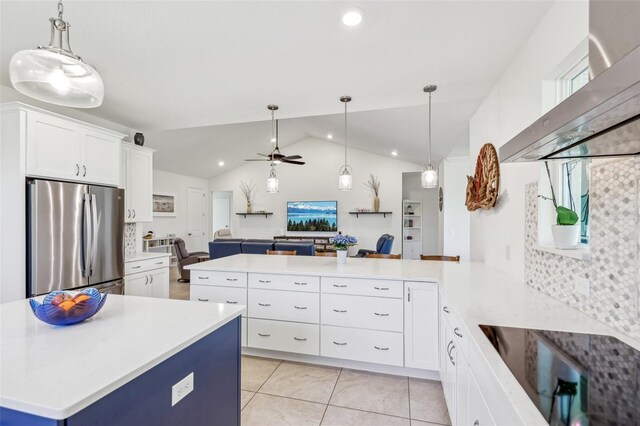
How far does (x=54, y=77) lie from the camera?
1.28 m

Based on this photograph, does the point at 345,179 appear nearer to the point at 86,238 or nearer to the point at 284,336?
the point at 284,336

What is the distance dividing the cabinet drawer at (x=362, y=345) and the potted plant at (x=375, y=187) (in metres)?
5.70

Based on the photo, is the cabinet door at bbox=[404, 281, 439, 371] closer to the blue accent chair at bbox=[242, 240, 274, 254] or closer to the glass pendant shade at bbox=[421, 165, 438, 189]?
the glass pendant shade at bbox=[421, 165, 438, 189]

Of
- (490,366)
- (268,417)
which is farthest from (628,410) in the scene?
(268,417)

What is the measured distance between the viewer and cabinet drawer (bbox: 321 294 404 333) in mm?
2518

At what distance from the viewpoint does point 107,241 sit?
3148mm

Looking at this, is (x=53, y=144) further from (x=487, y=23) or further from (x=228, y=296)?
(x=487, y=23)

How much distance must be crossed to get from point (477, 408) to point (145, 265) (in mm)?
3834

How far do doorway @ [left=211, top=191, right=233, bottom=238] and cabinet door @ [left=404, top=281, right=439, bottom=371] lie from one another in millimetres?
8385

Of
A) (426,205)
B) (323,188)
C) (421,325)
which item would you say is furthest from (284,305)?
(426,205)

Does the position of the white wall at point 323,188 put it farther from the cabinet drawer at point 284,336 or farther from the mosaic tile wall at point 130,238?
the cabinet drawer at point 284,336

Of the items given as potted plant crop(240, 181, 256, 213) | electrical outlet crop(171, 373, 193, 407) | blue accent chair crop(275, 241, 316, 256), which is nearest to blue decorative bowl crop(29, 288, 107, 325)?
electrical outlet crop(171, 373, 193, 407)

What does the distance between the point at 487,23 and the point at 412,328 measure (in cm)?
225

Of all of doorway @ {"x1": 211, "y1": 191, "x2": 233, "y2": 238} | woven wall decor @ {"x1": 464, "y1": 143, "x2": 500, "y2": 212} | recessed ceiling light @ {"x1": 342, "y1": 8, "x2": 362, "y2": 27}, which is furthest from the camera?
doorway @ {"x1": 211, "y1": 191, "x2": 233, "y2": 238}
